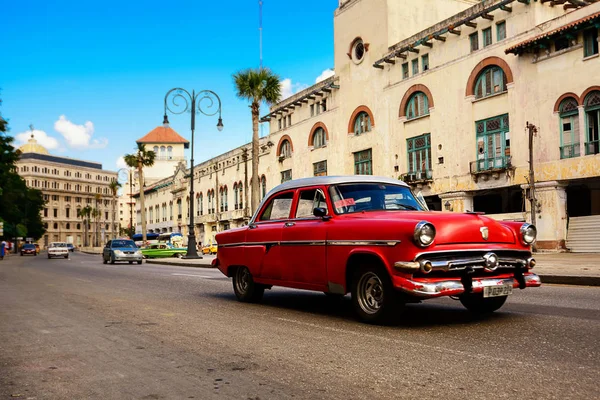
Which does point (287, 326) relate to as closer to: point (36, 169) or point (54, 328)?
point (54, 328)

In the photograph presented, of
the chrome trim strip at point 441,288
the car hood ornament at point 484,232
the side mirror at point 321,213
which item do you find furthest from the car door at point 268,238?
the car hood ornament at point 484,232

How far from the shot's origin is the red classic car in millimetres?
6098

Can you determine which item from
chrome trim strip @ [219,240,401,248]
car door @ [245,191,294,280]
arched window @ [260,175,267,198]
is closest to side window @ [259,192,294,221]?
car door @ [245,191,294,280]

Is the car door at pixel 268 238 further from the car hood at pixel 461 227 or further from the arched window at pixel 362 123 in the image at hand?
the arched window at pixel 362 123

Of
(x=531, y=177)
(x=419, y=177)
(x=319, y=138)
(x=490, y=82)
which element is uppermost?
(x=490, y=82)

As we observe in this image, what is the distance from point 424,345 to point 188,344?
2.40 metres

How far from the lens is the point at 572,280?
41.0ft

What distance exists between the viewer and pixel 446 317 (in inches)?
279

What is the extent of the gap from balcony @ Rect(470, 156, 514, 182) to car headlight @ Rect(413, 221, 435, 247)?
2547cm

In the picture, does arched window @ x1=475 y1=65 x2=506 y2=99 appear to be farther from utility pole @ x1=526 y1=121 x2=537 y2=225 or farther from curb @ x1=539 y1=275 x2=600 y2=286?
curb @ x1=539 y1=275 x2=600 y2=286

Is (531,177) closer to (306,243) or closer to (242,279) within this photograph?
(242,279)

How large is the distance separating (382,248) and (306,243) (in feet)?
4.99

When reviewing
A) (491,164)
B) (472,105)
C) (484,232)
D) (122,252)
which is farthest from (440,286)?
(122,252)

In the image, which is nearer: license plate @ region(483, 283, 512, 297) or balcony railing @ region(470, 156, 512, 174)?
license plate @ region(483, 283, 512, 297)
